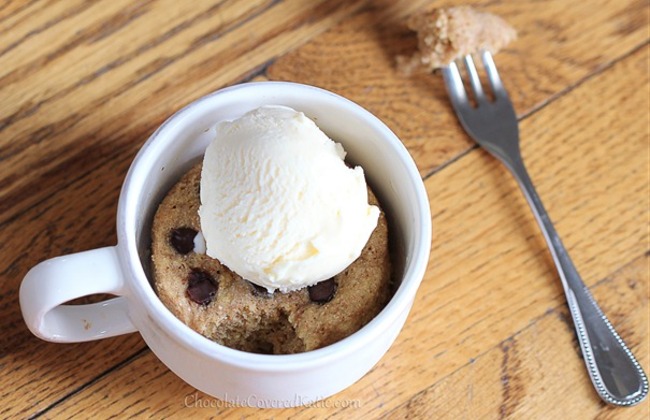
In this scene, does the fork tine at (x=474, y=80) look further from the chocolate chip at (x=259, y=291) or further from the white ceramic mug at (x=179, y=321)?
the chocolate chip at (x=259, y=291)

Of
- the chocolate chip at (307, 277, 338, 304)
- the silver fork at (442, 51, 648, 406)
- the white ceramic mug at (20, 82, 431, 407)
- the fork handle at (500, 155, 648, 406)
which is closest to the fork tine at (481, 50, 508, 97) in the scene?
the silver fork at (442, 51, 648, 406)

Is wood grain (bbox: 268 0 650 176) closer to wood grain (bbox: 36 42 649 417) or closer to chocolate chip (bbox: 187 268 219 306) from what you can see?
wood grain (bbox: 36 42 649 417)

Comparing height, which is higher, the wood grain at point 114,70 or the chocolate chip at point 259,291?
the wood grain at point 114,70

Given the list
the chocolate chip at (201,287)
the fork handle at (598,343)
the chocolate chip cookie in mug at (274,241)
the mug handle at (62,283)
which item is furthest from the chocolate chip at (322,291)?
the fork handle at (598,343)

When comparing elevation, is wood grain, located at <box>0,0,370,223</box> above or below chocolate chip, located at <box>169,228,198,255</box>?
above

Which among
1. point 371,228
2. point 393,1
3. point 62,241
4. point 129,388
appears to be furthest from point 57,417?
point 393,1

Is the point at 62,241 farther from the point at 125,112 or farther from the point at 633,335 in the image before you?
the point at 633,335

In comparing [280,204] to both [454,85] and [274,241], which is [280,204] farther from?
[454,85]
